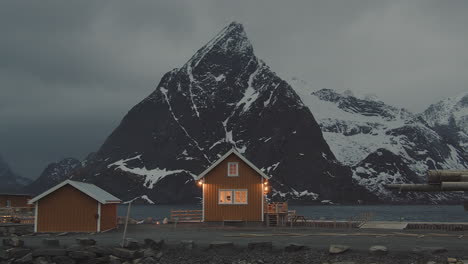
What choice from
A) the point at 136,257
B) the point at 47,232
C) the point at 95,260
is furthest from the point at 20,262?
the point at 47,232

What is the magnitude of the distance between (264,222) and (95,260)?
79.5ft

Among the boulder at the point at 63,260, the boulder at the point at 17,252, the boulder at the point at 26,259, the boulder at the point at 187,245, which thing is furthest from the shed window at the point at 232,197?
the boulder at the point at 26,259

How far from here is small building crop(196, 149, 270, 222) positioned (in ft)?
166

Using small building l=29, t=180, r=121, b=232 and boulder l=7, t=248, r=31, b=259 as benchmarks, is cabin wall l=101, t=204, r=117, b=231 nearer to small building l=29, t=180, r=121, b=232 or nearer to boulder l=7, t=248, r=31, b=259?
small building l=29, t=180, r=121, b=232

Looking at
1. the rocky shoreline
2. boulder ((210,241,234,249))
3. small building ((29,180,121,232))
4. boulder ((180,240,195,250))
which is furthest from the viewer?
small building ((29,180,121,232))

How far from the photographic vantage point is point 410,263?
26.0m

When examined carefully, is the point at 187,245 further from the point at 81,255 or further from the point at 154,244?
the point at 81,255

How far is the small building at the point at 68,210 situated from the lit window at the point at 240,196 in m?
13.0

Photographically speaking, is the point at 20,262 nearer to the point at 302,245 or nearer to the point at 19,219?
the point at 302,245

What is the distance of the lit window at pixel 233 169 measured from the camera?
51000 mm

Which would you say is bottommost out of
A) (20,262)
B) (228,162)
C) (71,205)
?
(20,262)

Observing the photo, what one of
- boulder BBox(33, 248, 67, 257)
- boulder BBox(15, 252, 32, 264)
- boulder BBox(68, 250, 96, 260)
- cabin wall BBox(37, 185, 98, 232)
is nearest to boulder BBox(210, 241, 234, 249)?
boulder BBox(68, 250, 96, 260)

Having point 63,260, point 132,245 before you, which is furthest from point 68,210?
point 63,260

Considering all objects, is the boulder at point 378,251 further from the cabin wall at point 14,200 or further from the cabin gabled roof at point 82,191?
the cabin wall at point 14,200
